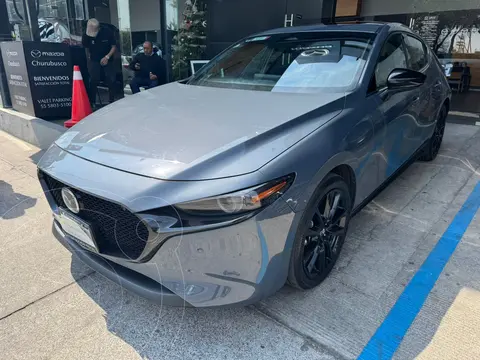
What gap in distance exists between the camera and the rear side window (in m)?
3.53

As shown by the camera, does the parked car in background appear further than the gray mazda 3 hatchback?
Yes

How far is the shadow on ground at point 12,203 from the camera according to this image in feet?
11.4

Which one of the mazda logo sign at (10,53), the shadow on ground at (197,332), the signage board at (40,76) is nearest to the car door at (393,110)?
the shadow on ground at (197,332)

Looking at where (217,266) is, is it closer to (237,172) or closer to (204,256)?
(204,256)

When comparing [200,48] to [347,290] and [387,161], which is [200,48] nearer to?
[387,161]

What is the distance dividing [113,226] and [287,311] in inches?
44.0

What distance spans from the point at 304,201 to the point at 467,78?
7.06 metres

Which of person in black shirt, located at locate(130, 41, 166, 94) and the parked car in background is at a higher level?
the parked car in background

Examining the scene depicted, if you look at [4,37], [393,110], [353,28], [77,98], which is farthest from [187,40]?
[393,110]

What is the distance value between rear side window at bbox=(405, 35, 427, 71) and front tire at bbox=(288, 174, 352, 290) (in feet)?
6.26

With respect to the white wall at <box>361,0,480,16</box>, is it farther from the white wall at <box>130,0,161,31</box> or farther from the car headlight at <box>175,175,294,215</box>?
the car headlight at <box>175,175,294,215</box>

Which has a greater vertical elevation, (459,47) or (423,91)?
(459,47)

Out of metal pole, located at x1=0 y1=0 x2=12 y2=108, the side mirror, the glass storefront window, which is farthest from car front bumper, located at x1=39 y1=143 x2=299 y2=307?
the glass storefront window

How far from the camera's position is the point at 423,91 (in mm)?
3588
